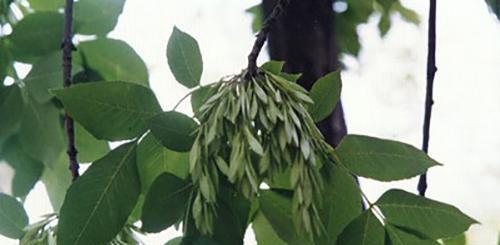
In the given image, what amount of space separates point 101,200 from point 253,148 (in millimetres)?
155

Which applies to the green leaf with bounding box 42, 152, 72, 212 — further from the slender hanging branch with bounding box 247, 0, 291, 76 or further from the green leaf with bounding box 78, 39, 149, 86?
the slender hanging branch with bounding box 247, 0, 291, 76

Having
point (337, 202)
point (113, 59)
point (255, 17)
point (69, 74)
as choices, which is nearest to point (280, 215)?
point (337, 202)

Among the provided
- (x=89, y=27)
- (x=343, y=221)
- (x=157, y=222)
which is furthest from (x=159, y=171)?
(x=89, y=27)

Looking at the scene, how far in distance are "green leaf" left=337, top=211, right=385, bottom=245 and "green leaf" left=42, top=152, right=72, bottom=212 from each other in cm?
45

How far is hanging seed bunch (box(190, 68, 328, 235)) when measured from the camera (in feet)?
1.64

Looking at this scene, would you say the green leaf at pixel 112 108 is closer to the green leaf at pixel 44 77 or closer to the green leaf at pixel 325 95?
the green leaf at pixel 325 95

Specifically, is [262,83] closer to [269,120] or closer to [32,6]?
[269,120]

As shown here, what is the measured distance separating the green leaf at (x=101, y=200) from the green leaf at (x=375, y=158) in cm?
16

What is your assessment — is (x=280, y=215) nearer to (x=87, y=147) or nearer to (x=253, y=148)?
(x=253, y=148)

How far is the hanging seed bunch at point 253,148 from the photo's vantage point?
0.50m

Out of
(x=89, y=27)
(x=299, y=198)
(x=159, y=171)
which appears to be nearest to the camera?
(x=299, y=198)

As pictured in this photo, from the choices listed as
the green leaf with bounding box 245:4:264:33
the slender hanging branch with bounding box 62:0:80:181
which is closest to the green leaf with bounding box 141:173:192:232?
the slender hanging branch with bounding box 62:0:80:181

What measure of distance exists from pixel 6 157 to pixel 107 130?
1.19 ft

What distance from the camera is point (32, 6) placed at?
36.9 inches
